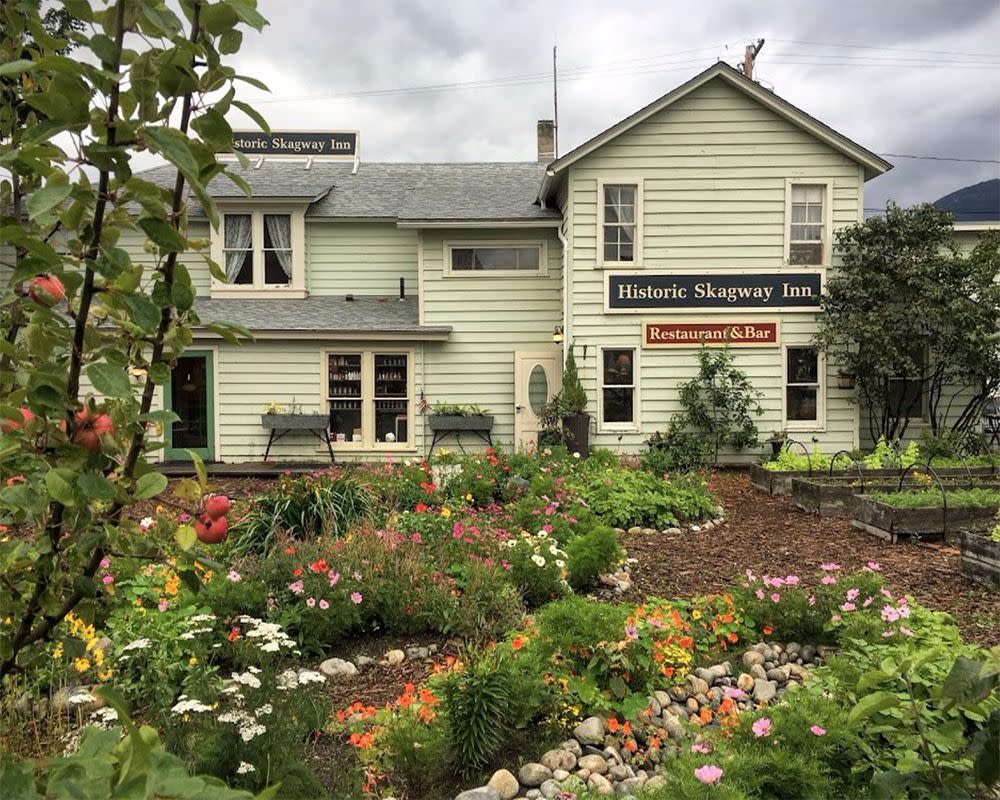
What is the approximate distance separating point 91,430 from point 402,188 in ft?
52.0

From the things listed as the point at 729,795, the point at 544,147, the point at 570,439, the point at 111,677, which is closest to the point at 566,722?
the point at 729,795

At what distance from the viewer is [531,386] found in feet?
46.9

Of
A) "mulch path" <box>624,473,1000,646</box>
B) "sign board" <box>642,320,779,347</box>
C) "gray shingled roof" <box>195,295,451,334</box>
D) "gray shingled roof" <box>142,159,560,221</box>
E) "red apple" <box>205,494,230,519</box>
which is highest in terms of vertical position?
"gray shingled roof" <box>142,159,560,221</box>

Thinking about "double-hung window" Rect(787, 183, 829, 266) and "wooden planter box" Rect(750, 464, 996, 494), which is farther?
"double-hung window" Rect(787, 183, 829, 266)

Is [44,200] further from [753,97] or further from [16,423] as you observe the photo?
[753,97]

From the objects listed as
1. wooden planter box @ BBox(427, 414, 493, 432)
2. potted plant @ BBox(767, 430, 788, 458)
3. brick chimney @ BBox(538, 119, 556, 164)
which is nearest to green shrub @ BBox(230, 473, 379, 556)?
wooden planter box @ BBox(427, 414, 493, 432)

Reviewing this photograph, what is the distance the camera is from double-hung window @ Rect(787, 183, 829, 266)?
13117mm

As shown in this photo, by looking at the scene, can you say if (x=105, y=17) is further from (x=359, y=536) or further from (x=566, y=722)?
(x=359, y=536)

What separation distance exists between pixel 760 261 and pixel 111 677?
1191cm

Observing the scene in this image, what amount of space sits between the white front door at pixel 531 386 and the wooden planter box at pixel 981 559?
8554mm

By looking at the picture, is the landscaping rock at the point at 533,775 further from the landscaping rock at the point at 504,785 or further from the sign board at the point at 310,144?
the sign board at the point at 310,144

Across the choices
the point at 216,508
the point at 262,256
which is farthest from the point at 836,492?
the point at 262,256

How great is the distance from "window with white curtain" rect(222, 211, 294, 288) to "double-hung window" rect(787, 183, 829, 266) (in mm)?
9369

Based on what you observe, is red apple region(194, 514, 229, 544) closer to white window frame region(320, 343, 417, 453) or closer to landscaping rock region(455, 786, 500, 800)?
landscaping rock region(455, 786, 500, 800)
